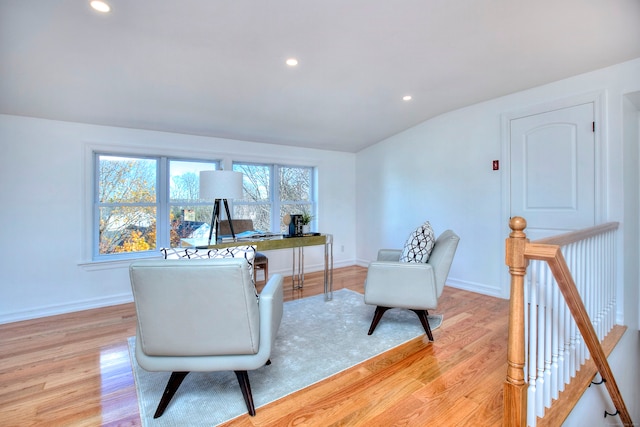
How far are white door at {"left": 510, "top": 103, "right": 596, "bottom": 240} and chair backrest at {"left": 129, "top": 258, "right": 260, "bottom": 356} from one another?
321 cm

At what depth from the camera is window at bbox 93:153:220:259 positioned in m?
3.44

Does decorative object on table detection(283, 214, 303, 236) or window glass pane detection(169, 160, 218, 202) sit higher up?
window glass pane detection(169, 160, 218, 202)

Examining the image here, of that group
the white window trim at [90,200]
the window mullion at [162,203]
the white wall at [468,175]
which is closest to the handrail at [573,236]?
the white wall at [468,175]

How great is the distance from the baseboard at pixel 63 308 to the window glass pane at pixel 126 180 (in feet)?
3.72

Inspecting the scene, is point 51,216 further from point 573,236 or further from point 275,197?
point 573,236

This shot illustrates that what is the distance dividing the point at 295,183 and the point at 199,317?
357 cm

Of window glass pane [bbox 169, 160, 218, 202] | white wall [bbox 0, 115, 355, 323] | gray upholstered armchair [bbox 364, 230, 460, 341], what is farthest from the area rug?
window glass pane [bbox 169, 160, 218, 202]

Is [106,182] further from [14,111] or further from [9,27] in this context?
[9,27]

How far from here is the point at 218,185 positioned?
2.56 meters

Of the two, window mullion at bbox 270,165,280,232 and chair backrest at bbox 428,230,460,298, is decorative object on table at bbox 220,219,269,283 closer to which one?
window mullion at bbox 270,165,280,232

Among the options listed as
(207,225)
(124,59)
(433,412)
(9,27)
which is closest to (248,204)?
(207,225)

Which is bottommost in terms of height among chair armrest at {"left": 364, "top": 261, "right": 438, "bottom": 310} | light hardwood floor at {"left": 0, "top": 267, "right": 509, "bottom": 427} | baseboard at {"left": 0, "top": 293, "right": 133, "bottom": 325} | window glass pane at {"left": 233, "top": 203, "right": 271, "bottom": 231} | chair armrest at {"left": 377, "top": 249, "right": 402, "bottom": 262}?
light hardwood floor at {"left": 0, "top": 267, "right": 509, "bottom": 427}

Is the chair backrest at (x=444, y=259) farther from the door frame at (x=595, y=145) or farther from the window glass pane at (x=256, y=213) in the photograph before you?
the window glass pane at (x=256, y=213)

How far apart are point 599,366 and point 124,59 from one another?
12.4 feet
